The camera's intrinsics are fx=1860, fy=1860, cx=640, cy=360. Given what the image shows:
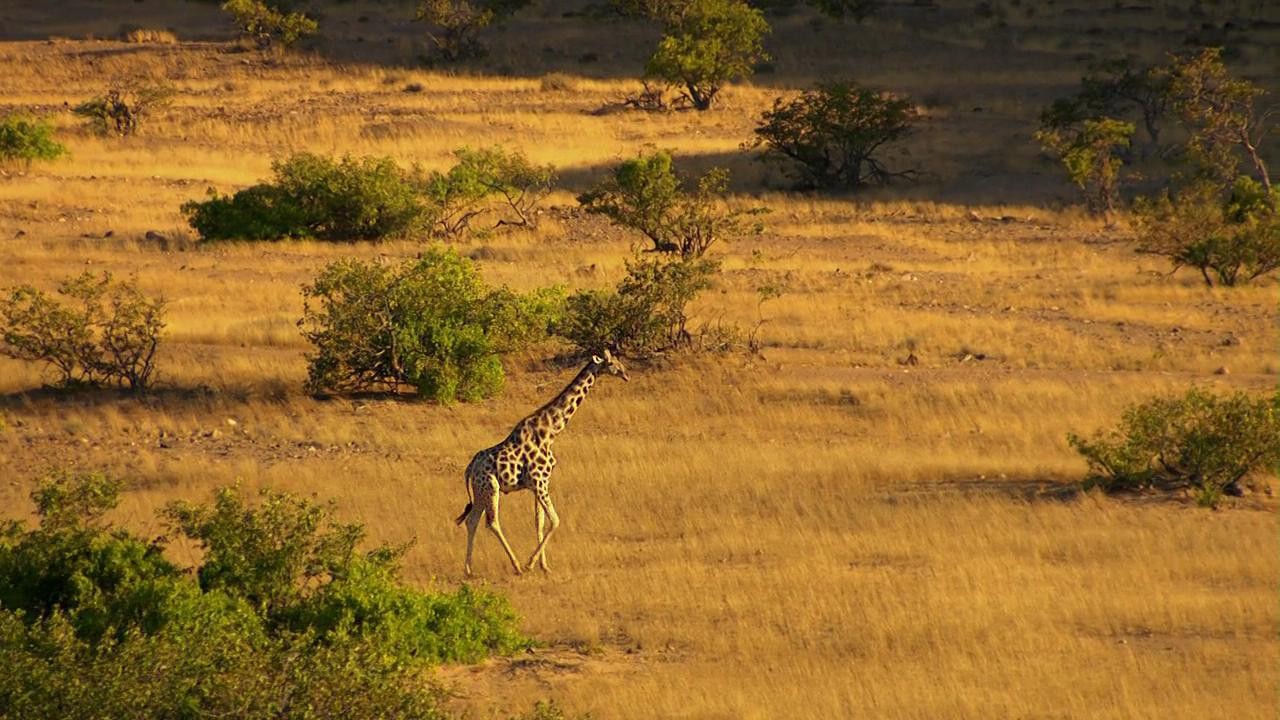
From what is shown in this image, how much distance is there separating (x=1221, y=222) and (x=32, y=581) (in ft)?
71.6

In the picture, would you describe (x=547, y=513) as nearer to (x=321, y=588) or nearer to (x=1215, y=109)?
(x=321, y=588)

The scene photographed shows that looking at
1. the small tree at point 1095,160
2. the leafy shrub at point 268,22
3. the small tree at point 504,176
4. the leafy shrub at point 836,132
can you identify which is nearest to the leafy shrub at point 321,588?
the small tree at point 504,176

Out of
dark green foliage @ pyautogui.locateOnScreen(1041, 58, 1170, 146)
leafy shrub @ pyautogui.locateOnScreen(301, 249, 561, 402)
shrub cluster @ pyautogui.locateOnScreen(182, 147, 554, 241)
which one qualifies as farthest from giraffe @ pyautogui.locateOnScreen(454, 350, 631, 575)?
dark green foliage @ pyautogui.locateOnScreen(1041, 58, 1170, 146)

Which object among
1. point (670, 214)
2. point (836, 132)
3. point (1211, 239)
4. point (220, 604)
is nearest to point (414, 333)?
point (220, 604)

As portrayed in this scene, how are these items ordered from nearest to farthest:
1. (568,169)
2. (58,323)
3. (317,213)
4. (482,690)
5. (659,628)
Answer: (482,690) → (659,628) → (58,323) → (317,213) → (568,169)

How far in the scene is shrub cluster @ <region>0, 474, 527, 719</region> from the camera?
10016mm

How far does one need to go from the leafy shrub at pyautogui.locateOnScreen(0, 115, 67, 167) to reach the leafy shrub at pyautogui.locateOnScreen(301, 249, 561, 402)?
1812cm

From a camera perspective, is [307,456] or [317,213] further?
[317,213]

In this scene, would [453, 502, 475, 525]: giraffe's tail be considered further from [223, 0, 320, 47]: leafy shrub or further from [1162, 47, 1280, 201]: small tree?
[223, 0, 320, 47]: leafy shrub

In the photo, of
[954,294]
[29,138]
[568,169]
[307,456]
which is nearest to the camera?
[307,456]

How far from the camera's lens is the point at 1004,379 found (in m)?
22.2

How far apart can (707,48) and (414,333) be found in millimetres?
27315

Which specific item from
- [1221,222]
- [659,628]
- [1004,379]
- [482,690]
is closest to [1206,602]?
[659,628]

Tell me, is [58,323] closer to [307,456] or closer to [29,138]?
[307,456]
